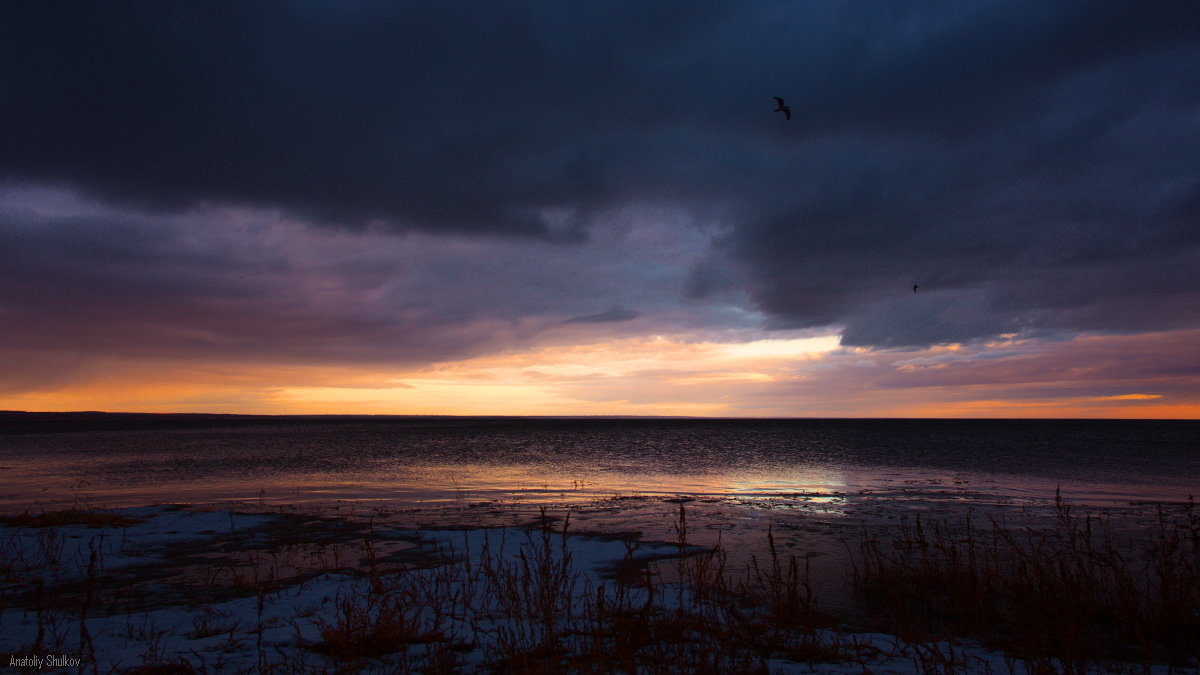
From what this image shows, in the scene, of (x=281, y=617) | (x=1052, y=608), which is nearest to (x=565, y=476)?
(x=281, y=617)

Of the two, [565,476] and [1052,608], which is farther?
[565,476]

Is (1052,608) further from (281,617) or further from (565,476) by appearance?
(565,476)

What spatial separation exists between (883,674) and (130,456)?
178 feet

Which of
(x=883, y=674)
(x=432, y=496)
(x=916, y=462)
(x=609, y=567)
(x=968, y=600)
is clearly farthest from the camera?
(x=916, y=462)

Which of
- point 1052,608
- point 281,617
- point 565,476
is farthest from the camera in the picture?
point 565,476

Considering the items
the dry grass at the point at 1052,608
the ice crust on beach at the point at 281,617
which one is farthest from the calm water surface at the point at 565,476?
the dry grass at the point at 1052,608

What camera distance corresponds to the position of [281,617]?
7.38m

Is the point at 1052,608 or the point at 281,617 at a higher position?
the point at 281,617

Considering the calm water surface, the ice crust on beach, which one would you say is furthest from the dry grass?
the calm water surface

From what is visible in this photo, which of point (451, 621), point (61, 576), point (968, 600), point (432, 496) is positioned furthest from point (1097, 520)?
point (61, 576)

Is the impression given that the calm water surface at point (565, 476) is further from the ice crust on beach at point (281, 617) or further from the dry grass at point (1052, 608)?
the dry grass at point (1052, 608)

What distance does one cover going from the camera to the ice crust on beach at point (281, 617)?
5859 mm

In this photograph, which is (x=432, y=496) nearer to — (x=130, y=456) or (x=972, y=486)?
(x=972, y=486)

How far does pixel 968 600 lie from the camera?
8531 millimetres
